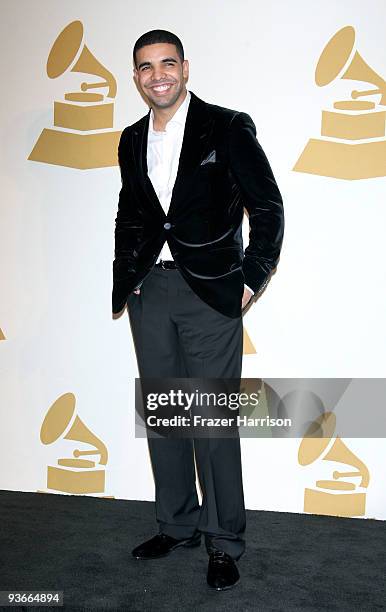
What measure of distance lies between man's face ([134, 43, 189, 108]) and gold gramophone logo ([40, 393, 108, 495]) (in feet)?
4.51

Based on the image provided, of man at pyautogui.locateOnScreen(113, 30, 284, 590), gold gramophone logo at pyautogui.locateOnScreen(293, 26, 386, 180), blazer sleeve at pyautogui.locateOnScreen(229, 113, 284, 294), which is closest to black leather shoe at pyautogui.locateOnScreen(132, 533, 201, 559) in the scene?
man at pyautogui.locateOnScreen(113, 30, 284, 590)

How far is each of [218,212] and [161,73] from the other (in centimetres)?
48

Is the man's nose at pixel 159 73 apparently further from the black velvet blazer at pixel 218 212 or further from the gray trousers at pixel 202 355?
the gray trousers at pixel 202 355

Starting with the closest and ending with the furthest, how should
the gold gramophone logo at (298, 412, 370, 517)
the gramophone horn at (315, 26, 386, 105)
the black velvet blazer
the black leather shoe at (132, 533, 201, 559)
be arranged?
the black velvet blazer < the black leather shoe at (132, 533, 201, 559) < the gramophone horn at (315, 26, 386, 105) < the gold gramophone logo at (298, 412, 370, 517)

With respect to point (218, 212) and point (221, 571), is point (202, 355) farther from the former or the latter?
point (221, 571)

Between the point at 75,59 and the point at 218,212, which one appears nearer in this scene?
the point at 218,212

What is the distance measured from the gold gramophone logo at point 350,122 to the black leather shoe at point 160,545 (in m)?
1.46

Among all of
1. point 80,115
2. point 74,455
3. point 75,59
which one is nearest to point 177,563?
point 74,455

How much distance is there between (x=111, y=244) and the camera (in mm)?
2832

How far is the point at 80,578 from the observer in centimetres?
208

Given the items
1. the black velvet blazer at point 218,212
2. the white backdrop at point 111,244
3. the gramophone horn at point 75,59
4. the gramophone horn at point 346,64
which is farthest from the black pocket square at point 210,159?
the gramophone horn at point 75,59

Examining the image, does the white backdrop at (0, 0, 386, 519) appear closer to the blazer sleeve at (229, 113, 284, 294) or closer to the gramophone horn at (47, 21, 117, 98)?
the gramophone horn at (47, 21, 117, 98)

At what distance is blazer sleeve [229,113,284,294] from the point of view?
212cm

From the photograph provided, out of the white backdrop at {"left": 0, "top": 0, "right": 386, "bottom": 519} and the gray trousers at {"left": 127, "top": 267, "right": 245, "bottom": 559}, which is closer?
the gray trousers at {"left": 127, "top": 267, "right": 245, "bottom": 559}
